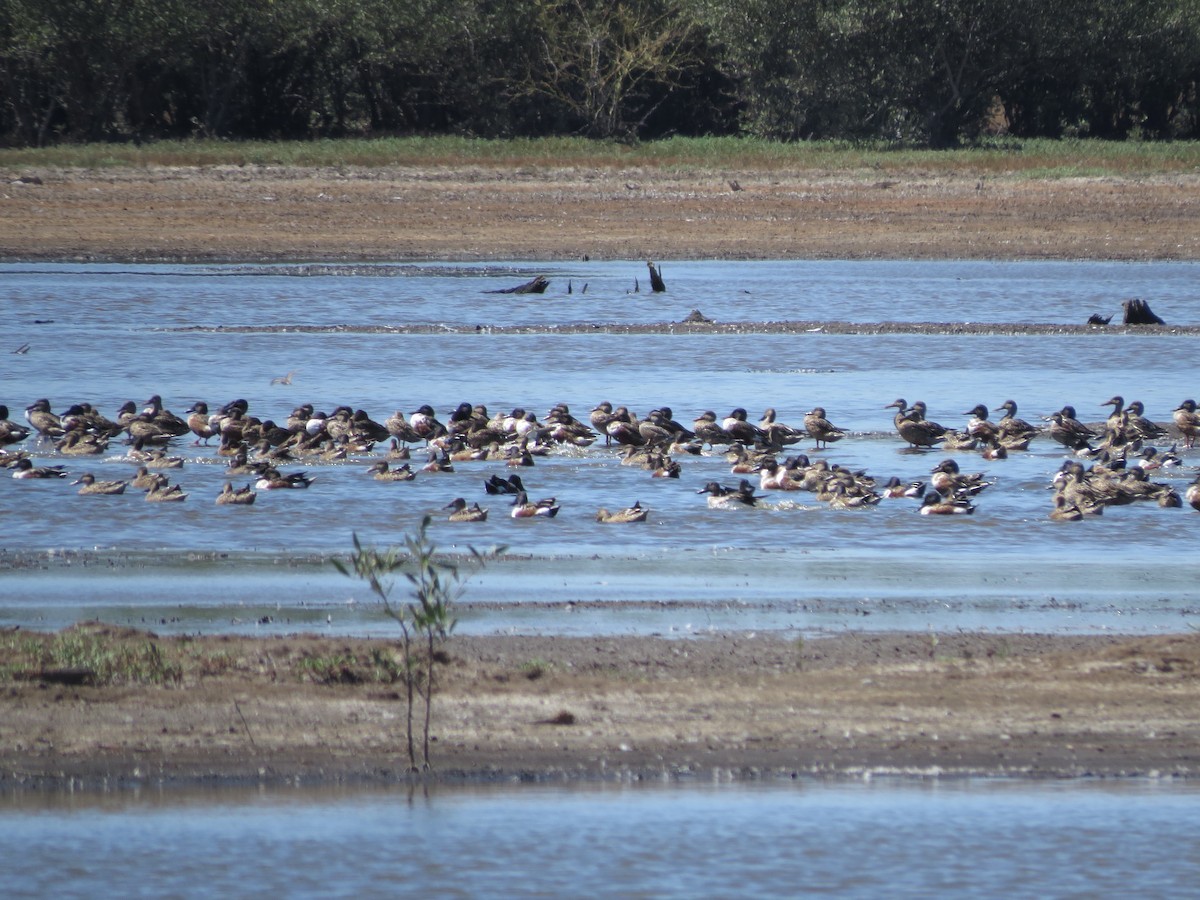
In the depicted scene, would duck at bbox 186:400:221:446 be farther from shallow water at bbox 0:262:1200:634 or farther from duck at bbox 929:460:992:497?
duck at bbox 929:460:992:497

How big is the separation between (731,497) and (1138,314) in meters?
12.5

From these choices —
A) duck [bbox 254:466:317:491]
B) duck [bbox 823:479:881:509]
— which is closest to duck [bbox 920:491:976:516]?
duck [bbox 823:479:881:509]

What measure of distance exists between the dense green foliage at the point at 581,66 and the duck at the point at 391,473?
3796 cm

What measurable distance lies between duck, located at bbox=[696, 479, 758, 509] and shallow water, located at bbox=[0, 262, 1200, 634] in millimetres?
231

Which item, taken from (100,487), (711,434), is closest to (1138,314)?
(711,434)

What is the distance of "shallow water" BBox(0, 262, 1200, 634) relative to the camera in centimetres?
950

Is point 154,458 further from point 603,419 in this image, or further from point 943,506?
point 943,506

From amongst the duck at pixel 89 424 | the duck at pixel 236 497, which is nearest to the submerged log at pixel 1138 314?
the duck at pixel 89 424

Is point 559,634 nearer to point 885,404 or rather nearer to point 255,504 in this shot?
point 255,504

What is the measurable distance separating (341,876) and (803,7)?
48.1 meters

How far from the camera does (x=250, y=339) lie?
75.8 ft

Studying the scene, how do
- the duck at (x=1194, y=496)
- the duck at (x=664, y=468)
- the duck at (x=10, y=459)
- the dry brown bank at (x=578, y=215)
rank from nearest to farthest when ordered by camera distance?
1. the duck at (x=1194, y=496)
2. the duck at (x=10, y=459)
3. the duck at (x=664, y=468)
4. the dry brown bank at (x=578, y=215)

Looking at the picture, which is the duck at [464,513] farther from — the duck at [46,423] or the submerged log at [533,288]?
the submerged log at [533,288]

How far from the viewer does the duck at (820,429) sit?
1534cm
